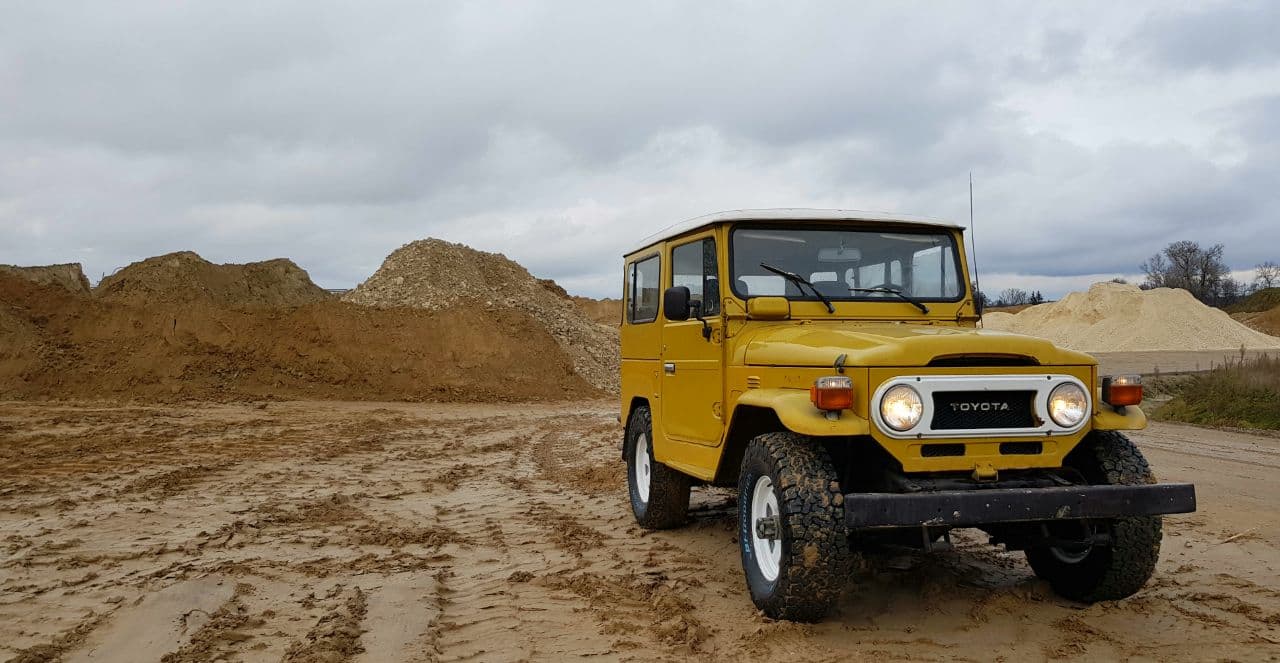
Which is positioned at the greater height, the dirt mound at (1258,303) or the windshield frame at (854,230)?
the dirt mound at (1258,303)

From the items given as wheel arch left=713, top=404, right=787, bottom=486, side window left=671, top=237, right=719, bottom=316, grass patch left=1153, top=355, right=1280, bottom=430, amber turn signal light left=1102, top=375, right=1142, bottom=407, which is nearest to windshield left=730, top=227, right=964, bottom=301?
side window left=671, top=237, right=719, bottom=316

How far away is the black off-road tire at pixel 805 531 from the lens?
170 inches

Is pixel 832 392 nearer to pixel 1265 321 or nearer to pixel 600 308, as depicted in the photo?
→ pixel 600 308

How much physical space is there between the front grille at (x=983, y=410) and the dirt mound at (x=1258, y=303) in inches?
2954

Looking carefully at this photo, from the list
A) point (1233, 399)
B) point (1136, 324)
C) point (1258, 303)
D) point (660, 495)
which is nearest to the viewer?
point (660, 495)

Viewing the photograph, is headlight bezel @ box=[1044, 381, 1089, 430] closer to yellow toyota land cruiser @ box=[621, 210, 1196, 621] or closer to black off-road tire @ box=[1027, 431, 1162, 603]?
yellow toyota land cruiser @ box=[621, 210, 1196, 621]

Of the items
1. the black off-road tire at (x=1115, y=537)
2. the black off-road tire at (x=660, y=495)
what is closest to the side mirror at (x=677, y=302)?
the black off-road tire at (x=660, y=495)

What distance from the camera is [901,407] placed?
4508 mm

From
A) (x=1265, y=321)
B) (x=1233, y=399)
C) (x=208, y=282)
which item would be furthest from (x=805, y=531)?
(x=1265, y=321)

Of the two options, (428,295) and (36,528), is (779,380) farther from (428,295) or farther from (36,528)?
(428,295)

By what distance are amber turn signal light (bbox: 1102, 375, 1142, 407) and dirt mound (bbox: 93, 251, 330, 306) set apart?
1098 inches

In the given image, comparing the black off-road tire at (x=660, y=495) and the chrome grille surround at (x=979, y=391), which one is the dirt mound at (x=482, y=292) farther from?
the chrome grille surround at (x=979, y=391)

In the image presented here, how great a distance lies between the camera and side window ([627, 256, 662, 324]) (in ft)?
23.5

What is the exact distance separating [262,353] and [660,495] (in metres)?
20.3
